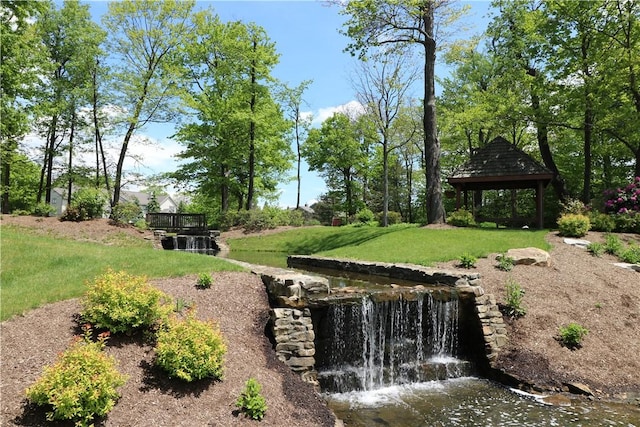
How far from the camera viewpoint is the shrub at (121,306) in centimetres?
602

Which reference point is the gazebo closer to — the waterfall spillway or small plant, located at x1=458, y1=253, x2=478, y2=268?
small plant, located at x1=458, y1=253, x2=478, y2=268

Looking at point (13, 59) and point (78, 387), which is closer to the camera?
point (78, 387)

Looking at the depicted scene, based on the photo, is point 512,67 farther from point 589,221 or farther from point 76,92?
point 76,92

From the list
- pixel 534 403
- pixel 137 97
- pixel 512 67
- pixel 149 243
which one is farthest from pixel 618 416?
pixel 137 97

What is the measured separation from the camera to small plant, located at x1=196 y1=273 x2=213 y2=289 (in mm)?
8070

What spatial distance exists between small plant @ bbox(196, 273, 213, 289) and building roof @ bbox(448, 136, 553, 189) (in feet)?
52.4

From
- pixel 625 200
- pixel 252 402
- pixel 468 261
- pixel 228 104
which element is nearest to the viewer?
pixel 252 402

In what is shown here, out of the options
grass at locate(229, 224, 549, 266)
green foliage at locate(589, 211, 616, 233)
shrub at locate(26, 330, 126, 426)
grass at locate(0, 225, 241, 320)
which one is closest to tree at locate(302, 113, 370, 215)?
grass at locate(229, 224, 549, 266)

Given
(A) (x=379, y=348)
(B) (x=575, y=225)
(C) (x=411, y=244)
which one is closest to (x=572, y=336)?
(A) (x=379, y=348)

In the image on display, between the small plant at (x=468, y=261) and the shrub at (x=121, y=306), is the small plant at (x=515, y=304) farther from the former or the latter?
the shrub at (x=121, y=306)

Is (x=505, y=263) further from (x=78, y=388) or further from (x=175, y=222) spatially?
(x=175, y=222)

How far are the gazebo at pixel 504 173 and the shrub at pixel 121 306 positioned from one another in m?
17.7

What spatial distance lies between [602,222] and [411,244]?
313 inches

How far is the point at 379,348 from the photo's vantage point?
812cm
